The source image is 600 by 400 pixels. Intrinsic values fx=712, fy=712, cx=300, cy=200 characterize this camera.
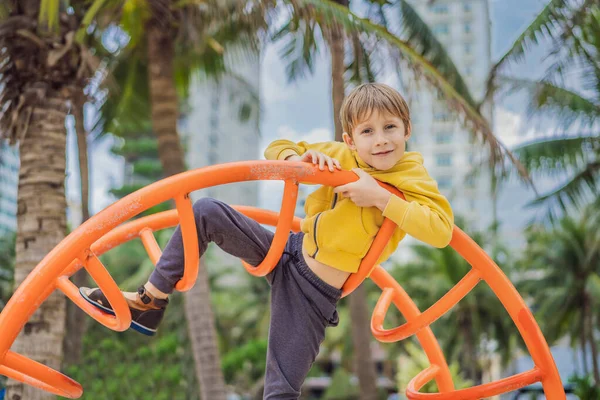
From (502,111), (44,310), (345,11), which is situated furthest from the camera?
(502,111)

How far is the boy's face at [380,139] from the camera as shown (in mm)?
2355

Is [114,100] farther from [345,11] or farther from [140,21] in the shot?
[345,11]

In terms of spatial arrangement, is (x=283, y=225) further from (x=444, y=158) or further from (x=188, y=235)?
(x=444, y=158)

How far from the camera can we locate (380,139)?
7.71 feet

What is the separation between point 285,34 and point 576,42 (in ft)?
11.6

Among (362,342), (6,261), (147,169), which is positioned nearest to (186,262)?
(362,342)

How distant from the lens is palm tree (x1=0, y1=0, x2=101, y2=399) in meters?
4.49

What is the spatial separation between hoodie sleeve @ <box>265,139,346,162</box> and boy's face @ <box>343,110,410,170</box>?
0.49 ft

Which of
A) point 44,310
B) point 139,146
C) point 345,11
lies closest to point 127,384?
point 44,310

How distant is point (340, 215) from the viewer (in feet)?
7.86

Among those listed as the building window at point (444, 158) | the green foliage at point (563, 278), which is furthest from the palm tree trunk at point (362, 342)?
the building window at point (444, 158)

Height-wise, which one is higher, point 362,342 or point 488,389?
point 488,389

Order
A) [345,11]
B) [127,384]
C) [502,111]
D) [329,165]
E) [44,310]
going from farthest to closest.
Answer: [502,111], [127,384], [345,11], [44,310], [329,165]

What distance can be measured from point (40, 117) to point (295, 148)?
278cm
